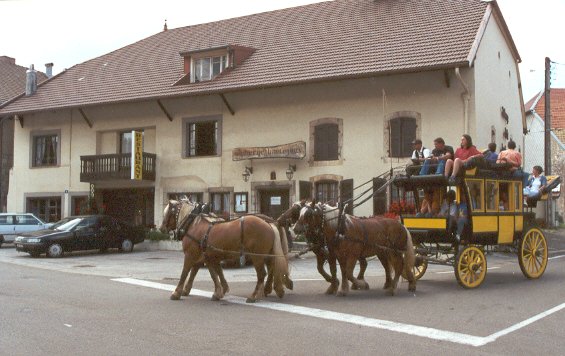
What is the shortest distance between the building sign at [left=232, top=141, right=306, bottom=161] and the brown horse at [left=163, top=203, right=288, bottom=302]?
12183 mm

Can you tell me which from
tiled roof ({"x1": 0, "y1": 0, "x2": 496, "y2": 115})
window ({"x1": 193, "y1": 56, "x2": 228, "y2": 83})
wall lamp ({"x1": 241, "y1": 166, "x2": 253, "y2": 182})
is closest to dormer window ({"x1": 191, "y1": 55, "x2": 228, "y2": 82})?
window ({"x1": 193, "y1": 56, "x2": 228, "y2": 83})

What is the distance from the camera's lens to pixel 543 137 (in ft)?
138

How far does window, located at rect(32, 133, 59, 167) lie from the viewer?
29.4 metres

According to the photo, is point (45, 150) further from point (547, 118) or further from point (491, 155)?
point (491, 155)

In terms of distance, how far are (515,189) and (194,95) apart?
14.2 metres

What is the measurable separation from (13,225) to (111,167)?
4.39 m

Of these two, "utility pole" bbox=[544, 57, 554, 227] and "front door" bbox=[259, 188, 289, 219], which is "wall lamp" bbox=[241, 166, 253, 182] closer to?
"front door" bbox=[259, 188, 289, 219]

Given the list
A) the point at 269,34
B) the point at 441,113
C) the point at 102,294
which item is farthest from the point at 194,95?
the point at 102,294

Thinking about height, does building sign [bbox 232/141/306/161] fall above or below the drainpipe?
below

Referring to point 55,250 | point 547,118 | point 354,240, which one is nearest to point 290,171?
point 55,250

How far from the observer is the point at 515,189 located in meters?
13.3

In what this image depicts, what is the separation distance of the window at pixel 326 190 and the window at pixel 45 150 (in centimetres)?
1289

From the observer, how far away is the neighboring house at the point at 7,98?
116 ft

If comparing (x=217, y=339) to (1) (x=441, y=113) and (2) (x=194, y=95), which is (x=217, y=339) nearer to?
(1) (x=441, y=113)
